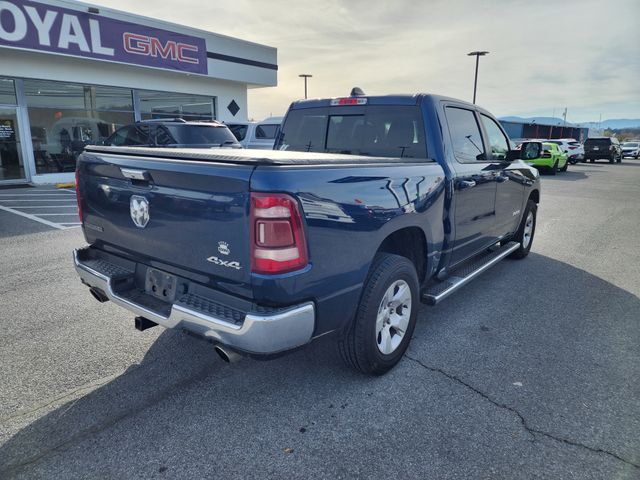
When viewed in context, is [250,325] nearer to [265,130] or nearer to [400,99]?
[400,99]

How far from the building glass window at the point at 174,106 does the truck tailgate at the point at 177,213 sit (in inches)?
571

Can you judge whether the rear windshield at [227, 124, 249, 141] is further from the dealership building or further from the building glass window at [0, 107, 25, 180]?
the building glass window at [0, 107, 25, 180]

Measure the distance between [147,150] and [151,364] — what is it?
1547 mm

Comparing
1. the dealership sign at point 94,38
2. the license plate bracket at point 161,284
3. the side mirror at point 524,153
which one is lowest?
the license plate bracket at point 161,284

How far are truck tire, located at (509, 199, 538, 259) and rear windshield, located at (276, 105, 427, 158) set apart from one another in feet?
9.04

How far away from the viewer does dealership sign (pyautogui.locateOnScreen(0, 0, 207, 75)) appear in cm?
1184

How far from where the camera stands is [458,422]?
8.70 ft

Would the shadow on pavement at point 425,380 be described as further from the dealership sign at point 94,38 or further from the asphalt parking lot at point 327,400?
the dealership sign at point 94,38

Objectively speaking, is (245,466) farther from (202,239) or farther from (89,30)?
(89,30)

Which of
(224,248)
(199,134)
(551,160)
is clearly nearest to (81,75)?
(199,134)

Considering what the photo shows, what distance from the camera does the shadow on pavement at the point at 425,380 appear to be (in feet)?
8.33

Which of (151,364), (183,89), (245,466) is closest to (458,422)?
(245,466)

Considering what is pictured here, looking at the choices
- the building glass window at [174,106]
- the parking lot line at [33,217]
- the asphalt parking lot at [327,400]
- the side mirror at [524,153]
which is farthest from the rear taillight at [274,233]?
the building glass window at [174,106]

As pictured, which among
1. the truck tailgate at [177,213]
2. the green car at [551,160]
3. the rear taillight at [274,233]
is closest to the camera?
the rear taillight at [274,233]
